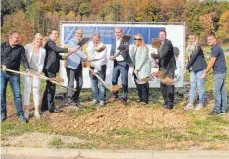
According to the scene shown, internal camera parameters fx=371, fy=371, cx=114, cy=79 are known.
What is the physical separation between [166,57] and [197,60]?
2.32ft

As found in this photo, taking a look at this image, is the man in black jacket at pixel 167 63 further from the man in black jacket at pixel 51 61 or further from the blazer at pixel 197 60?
the man in black jacket at pixel 51 61

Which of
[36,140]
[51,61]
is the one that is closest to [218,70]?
[51,61]

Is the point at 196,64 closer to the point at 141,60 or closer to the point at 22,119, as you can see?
the point at 141,60

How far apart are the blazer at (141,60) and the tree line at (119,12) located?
198 ft

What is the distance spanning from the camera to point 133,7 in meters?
86.4

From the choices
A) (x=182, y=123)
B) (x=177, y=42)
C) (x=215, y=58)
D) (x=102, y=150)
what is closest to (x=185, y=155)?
(x=102, y=150)

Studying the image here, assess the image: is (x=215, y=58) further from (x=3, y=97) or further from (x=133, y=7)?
(x=133, y=7)

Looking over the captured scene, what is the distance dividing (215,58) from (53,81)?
3435 millimetres

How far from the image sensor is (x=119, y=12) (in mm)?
85562

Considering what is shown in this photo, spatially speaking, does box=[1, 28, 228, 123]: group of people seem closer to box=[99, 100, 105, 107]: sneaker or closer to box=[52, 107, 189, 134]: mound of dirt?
box=[99, 100, 105, 107]: sneaker

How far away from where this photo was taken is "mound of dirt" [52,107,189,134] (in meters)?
6.95

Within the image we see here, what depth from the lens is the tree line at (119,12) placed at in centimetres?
7312

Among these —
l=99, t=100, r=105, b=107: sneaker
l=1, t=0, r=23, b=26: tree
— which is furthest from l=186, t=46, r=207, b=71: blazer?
l=1, t=0, r=23, b=26: tree

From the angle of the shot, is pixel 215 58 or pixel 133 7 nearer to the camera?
pixel 215 58
